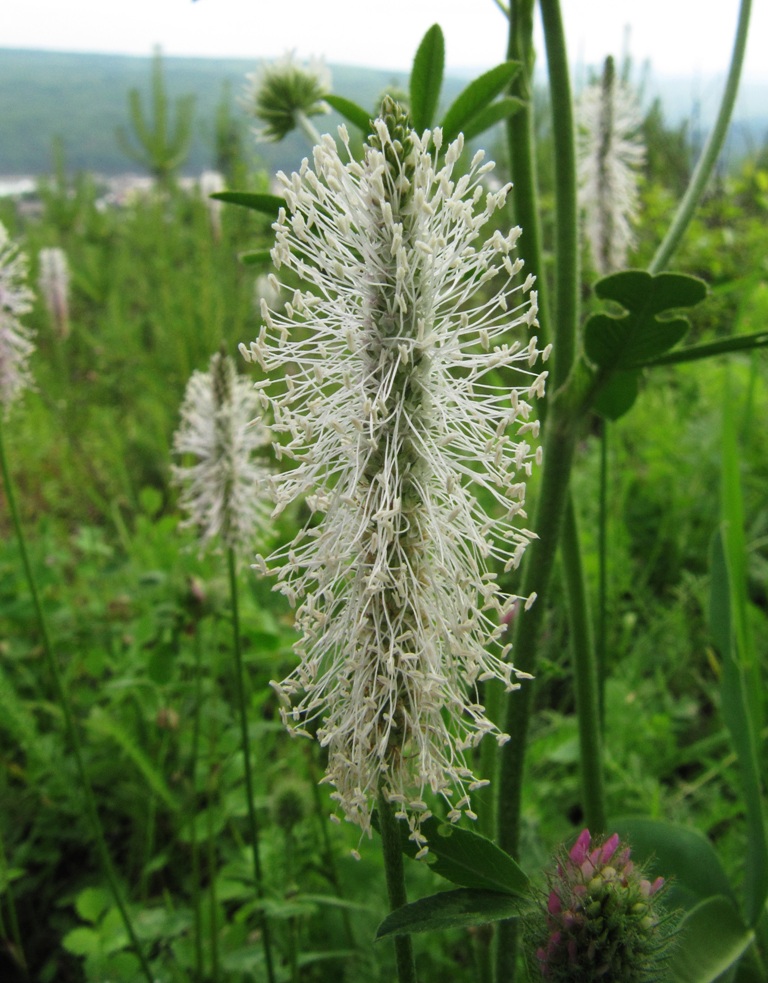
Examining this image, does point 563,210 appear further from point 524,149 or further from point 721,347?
point 721,347

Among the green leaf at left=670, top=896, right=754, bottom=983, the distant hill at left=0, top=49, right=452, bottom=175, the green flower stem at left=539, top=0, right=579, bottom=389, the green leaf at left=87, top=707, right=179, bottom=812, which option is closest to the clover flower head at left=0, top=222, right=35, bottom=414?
the green leaf at left=87, top=707, right=179, bottom=812

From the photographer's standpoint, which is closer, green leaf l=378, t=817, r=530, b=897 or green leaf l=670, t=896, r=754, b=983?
green leaf l=378, t=817, r=530, b=897

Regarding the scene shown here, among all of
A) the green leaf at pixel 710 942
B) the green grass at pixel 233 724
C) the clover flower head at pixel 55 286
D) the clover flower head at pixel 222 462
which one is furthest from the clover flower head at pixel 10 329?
the clover flower head at pixel 55 286

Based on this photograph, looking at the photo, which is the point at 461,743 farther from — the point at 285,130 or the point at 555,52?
the point at 285,130

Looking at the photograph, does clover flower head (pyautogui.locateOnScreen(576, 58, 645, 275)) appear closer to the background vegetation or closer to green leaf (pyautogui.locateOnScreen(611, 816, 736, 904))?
the background vegetation

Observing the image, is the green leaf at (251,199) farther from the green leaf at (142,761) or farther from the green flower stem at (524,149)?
the green leaf at (142,761)

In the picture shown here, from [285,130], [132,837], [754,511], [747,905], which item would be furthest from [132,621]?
[754,511]
